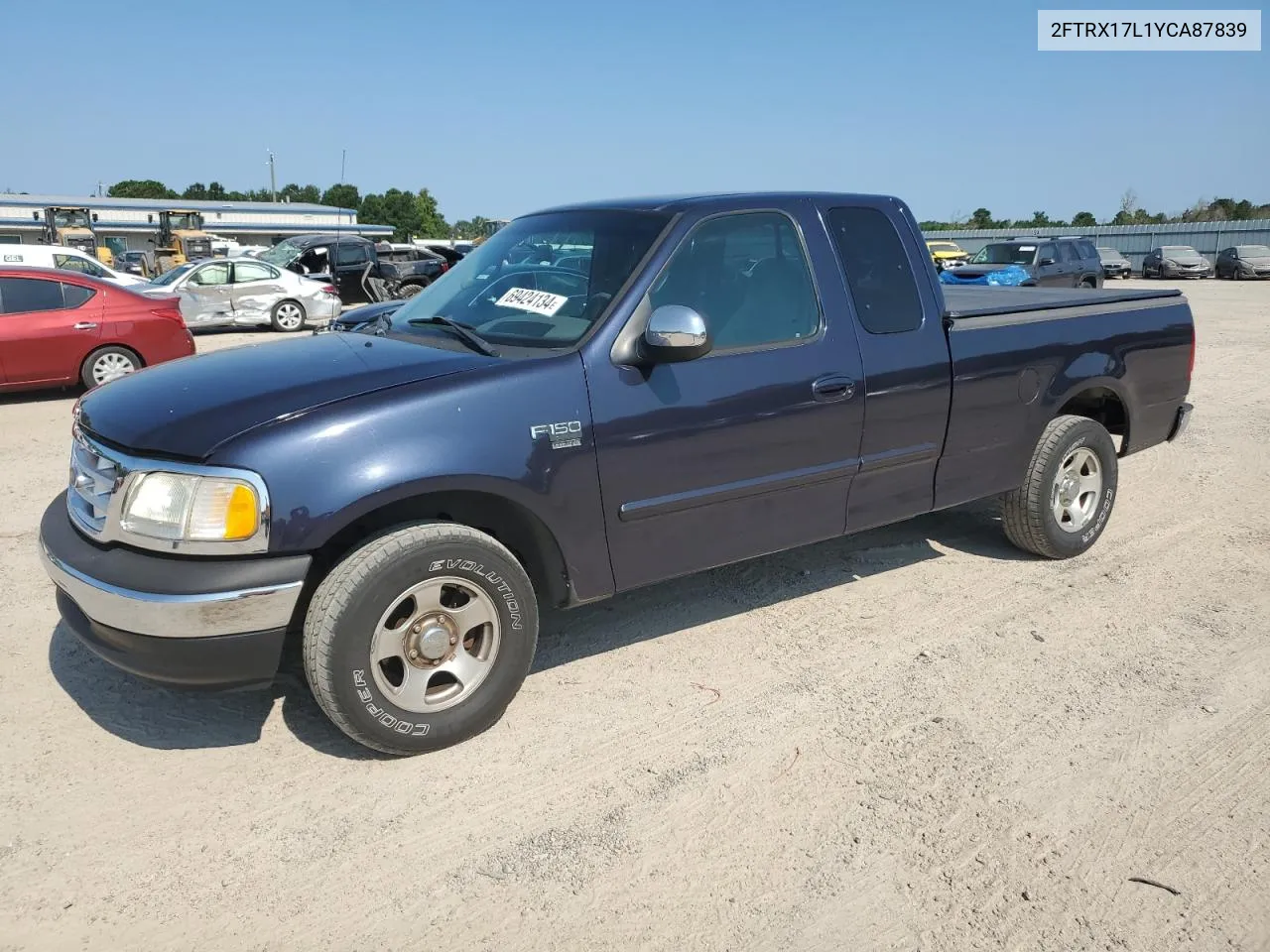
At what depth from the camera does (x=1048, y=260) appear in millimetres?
22062

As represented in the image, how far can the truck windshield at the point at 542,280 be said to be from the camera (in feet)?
11.8

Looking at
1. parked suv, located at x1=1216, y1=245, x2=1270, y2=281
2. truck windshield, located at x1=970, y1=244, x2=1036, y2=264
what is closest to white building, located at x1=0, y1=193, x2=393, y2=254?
truck windshield, located at x1=970, y1=244, x2=1036, y2=264

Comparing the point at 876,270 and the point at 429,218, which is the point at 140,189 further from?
the point at 876,270

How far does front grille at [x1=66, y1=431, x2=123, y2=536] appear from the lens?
3.04m

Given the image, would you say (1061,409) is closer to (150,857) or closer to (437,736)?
(437,736)

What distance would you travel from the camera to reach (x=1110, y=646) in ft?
13.3

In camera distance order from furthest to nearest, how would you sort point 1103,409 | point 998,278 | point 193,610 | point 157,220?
point 157,220
point 998,278
point 1103,409
point 193,610

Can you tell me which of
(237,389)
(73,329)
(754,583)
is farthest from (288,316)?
(237,389)

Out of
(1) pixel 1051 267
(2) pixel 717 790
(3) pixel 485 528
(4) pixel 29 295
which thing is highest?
(1) pixel 1051 267

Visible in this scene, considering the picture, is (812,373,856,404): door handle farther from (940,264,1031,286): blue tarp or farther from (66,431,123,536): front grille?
(940,264,1031,286): blue tarp

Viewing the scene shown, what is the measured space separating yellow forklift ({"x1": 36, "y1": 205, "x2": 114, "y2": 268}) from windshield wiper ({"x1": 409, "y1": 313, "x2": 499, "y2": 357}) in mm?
29027

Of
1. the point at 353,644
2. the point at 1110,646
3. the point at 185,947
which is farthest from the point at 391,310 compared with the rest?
the point at 1110,646

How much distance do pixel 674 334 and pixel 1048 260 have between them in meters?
21.6

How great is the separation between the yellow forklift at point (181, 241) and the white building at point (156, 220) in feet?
52.0
